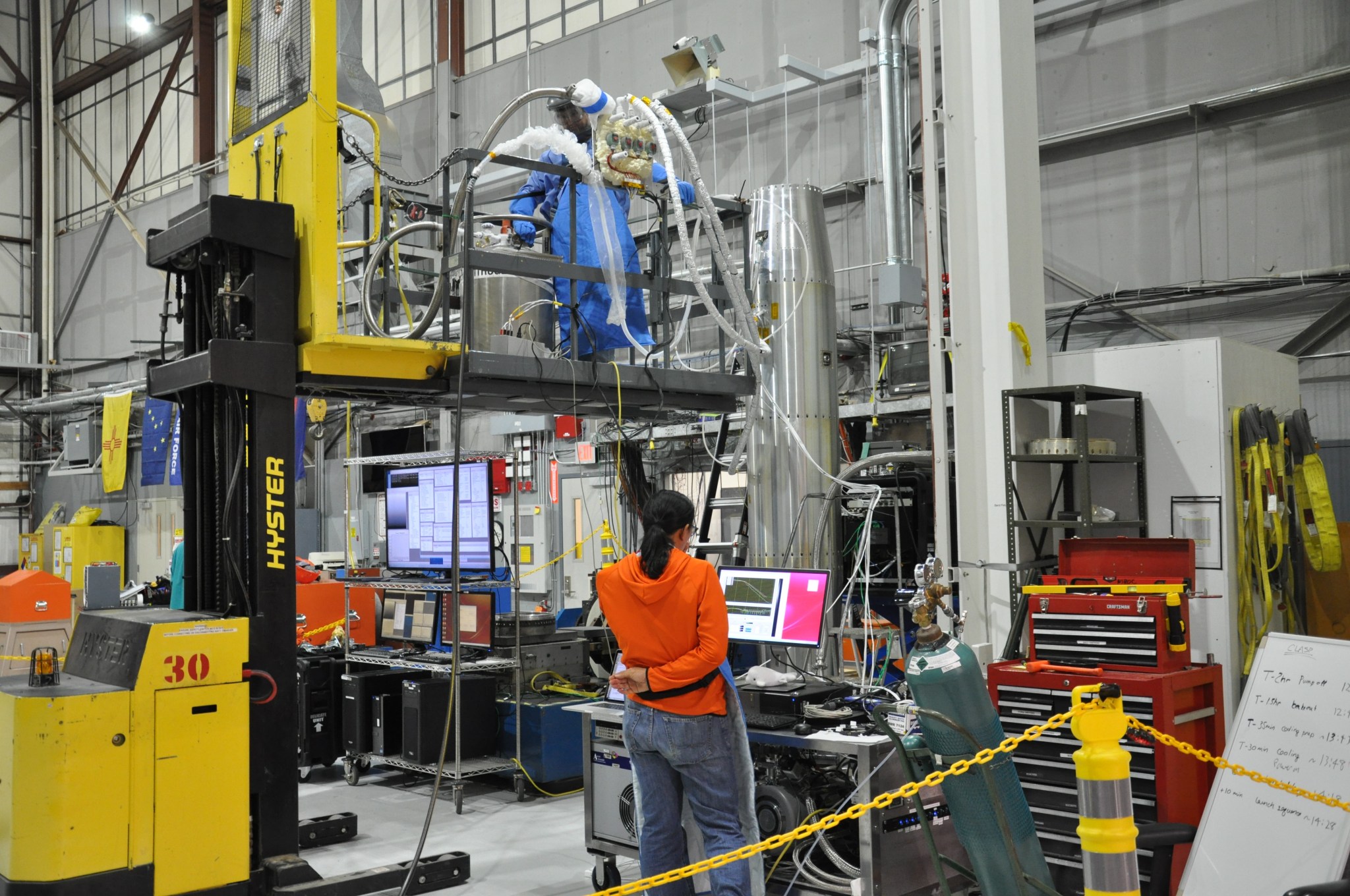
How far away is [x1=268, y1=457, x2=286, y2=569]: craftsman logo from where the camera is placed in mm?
4109

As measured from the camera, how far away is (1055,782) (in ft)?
14.0

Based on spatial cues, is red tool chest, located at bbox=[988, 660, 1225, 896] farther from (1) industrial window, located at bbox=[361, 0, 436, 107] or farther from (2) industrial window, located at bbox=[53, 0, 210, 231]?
(2) industrial window, located at bbox=[53, 0, 210, 231]

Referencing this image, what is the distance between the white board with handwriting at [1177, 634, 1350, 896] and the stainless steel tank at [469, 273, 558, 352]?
10.0 ft

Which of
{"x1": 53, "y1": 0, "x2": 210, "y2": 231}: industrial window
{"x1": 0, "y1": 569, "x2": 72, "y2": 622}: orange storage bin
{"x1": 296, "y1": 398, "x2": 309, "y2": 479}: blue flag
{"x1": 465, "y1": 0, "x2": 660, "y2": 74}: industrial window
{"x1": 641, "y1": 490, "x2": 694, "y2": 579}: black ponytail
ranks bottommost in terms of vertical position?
{"x1": 0, "y1": 569, "x2": 72, "y2": 622}: orange storage bin

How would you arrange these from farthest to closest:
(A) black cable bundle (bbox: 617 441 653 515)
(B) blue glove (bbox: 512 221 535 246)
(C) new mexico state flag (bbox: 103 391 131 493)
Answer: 1. (C) new mexico state flag (bbox: 103 391 131 493)
2. (A) black cable bundle (bbox: 617 441 653 515)
3. (B) blue glove (bbox: 512 221 535 246)

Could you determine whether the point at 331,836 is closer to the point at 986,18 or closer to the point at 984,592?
the point at 984,592

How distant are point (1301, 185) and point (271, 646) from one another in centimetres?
609

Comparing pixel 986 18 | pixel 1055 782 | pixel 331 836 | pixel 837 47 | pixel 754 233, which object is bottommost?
pixel 331 836

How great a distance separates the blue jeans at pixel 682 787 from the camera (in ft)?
12.0

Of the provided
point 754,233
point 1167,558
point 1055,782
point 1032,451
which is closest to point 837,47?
point 754,233

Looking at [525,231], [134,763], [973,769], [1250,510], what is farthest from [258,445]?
[1250,510]

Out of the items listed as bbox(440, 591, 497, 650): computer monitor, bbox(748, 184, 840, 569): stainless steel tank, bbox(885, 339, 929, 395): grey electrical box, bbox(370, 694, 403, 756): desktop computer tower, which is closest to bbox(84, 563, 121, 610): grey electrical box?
bbox(370, 694, 403, 756): desktop computer tower

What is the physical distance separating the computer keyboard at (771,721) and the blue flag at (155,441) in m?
10.6

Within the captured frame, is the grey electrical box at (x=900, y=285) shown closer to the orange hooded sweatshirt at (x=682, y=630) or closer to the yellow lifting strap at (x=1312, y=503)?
the yellow lifting strap at (x=1312, y=503)
